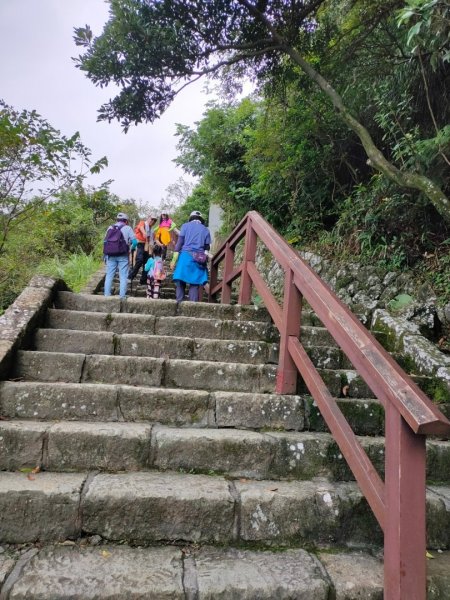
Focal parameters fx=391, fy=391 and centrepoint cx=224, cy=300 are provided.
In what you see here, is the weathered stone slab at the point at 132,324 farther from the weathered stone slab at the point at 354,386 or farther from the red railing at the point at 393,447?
the red railing at the point at 393,447

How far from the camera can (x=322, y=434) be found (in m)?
2.38

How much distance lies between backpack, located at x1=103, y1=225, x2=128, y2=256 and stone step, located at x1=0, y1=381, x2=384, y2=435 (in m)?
3.27

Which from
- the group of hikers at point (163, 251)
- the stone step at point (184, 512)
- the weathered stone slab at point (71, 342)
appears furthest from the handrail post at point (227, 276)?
the stone step at point (184, 512)

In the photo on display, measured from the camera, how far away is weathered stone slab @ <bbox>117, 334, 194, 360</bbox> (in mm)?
3068

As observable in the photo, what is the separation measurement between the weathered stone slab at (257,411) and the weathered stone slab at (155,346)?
703mm

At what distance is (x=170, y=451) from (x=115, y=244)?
3900 millimetres

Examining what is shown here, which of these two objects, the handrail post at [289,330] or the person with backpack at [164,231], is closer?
the handrail post at [289,330]

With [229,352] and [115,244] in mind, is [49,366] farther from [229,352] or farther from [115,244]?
[115,244]

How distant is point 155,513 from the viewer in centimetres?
176

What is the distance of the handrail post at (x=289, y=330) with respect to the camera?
2.60 m

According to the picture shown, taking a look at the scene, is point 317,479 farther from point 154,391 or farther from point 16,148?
point 16,148

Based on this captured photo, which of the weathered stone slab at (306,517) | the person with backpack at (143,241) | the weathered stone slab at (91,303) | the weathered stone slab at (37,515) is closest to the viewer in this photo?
the weathered stone slab at (37,515)

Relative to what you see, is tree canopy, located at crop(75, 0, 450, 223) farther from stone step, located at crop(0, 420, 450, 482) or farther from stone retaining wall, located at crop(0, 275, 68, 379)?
stone step, located at crop(0, 420, 450, 482)

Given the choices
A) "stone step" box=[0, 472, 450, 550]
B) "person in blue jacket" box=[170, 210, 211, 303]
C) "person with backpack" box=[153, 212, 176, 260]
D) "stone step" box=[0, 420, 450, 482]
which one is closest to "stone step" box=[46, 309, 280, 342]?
"stone step" box=[0, 420, 450, 482]
